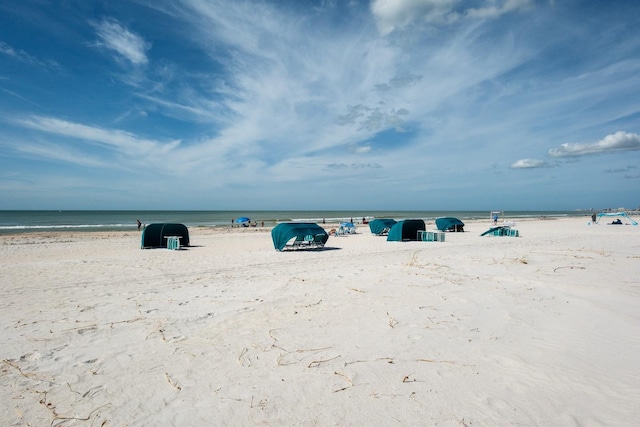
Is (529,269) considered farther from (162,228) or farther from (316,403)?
(162,228)

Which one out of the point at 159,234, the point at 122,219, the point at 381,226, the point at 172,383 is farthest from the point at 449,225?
the point at 122,219

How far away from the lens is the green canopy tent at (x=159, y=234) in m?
20.6

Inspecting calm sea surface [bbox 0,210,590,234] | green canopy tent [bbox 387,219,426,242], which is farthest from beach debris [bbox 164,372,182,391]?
calm sea surface [bbox 0,210,590,234]

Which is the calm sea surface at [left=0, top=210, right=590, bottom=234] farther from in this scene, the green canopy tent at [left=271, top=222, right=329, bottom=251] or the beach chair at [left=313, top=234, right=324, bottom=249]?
the beach chair at [left=313, top=234, right=324, bottom=249]

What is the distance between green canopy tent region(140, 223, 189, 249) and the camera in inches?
810

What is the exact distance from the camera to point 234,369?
470 centimetres

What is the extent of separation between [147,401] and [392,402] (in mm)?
2693

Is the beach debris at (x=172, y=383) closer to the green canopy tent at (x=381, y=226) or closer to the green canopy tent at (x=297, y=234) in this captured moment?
the green canopy tent at (x=297, y=234)

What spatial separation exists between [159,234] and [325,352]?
719 inches

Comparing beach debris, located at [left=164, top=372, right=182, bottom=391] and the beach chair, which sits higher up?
the beach chair

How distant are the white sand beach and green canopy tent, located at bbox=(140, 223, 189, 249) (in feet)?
32.9

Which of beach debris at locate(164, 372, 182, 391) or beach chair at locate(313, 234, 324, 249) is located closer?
beach debris at locate(164, 372, 182, 391)

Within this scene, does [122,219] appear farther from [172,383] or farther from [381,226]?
[172,383]

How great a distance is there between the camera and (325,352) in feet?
17.1
